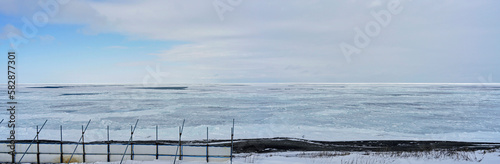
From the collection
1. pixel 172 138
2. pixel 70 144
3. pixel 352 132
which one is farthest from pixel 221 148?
pixel 352 132

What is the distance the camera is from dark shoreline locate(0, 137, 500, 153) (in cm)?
1564

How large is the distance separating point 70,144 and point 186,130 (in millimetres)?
6135

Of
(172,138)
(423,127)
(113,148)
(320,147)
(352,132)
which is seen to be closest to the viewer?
(113,148)

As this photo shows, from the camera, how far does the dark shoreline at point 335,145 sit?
51.3ft

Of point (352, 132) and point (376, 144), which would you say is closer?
point (376, 144)

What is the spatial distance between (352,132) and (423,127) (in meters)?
5.47

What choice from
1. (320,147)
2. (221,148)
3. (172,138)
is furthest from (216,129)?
(320,147)

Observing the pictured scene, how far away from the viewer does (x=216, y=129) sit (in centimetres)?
2002

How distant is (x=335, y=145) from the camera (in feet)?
53.9

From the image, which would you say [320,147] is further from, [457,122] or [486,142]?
[457,122]

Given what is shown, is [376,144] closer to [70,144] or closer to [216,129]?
[216,129]

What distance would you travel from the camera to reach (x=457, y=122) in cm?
2369

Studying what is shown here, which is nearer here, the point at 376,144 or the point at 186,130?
the point at 376,144

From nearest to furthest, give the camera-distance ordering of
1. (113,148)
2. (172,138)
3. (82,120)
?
(113,148)
(172,138)
(82,120)
